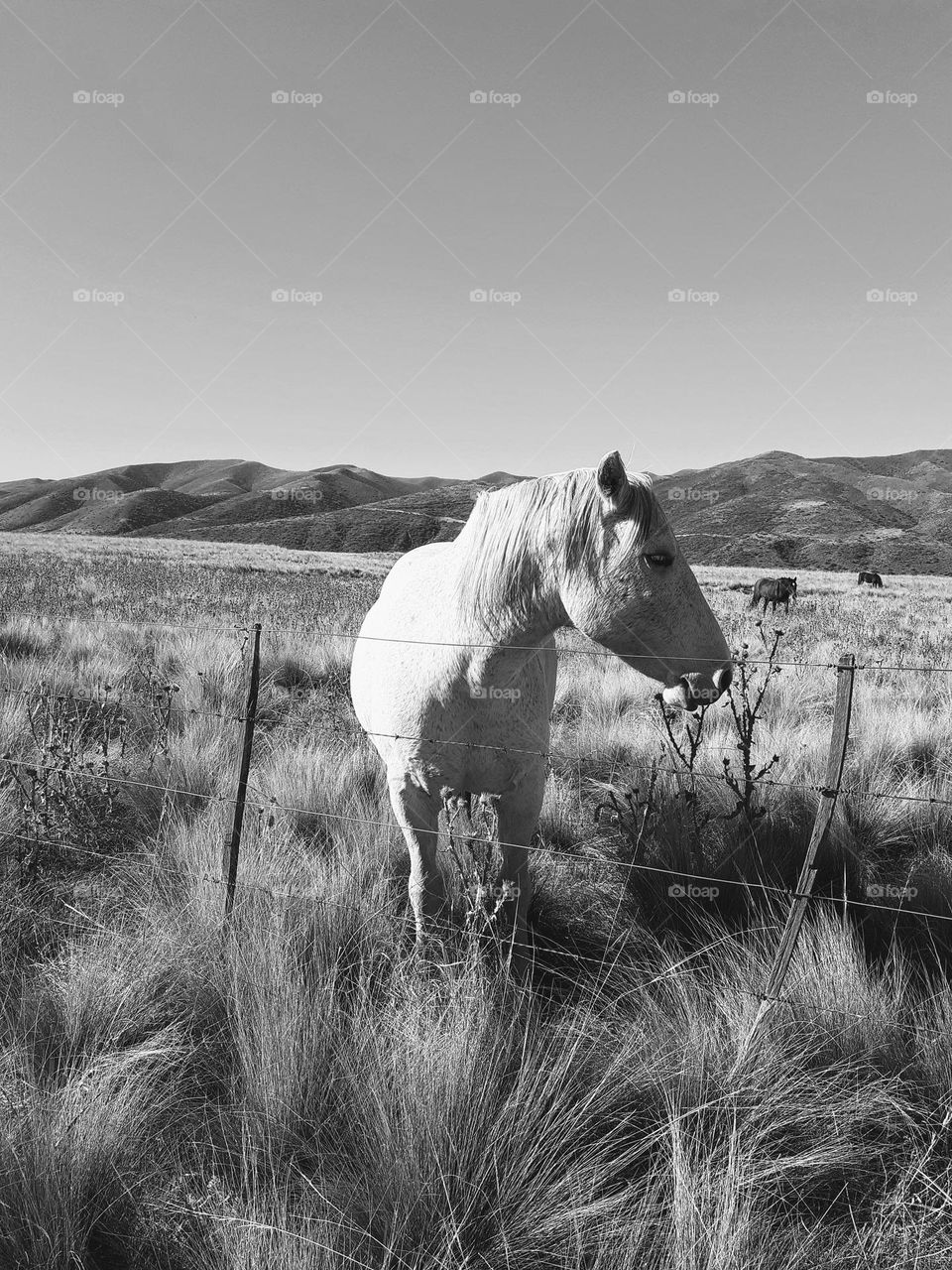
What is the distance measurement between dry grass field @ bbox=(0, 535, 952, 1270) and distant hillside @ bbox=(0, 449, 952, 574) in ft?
121

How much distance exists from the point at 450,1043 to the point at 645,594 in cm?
156

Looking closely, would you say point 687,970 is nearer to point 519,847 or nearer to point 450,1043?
point 519,847

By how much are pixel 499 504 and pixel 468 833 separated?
1766 mm

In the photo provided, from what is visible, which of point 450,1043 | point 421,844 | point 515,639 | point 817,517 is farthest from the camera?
point 817,517

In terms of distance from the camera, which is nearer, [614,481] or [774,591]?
[614,481]

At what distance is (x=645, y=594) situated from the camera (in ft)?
8.01

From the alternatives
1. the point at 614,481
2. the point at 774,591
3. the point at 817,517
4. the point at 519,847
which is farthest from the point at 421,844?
the point at 817,517

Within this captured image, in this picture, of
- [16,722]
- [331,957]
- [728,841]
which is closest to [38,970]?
[331,957]

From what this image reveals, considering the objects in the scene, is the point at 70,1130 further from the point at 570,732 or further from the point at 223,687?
the point at 223,687

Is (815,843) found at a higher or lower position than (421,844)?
higher

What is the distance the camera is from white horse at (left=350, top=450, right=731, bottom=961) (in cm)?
245

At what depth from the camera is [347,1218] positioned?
1.76 metres

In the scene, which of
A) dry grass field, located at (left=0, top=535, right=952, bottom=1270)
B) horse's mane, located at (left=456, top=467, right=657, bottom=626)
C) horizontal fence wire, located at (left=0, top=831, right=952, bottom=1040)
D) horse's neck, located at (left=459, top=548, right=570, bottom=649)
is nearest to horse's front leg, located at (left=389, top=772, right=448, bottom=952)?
dry grass field, located at (left=0, top=535, right=952, bottom=1270)

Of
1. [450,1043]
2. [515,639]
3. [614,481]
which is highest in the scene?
[614,481]
